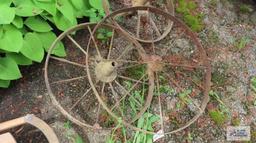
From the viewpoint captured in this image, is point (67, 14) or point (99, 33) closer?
point (67, 14)

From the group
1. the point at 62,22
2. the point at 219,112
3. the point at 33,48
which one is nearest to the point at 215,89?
the point at 219,112

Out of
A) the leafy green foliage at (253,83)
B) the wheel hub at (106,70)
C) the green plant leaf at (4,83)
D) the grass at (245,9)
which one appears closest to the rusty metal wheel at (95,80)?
the wheel hub at (106,70)

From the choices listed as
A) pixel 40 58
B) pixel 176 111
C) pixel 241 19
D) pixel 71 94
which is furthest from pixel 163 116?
pixel 241 19

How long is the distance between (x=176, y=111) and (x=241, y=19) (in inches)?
37.9

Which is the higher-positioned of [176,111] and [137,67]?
[137,67]

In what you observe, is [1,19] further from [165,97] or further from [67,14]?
[165,97]

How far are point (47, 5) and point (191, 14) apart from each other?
1.03 m

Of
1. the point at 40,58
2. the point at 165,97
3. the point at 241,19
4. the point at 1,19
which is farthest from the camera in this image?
the point at 241,19

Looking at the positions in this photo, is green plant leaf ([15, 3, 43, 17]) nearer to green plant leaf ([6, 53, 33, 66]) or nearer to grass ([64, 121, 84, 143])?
green plant leaf ([6, 53, 33, 66])

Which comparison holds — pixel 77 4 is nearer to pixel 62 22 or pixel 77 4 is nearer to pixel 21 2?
pixel 62 22

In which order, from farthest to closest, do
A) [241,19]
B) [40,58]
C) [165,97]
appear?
1. [241,19]
2. [165,97]
3. [40,58]

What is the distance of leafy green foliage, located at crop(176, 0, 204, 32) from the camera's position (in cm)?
297

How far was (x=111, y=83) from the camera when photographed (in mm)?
2510

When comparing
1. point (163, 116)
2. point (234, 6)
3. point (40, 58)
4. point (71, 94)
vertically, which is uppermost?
point (234, 6)
